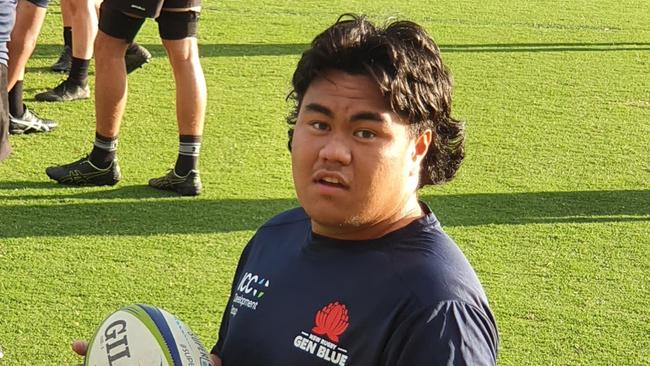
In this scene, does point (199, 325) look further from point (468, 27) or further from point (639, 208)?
point (468, 27)

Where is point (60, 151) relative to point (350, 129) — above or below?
below

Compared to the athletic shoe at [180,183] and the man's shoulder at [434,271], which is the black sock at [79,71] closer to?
the athletic shoe at [180,183]

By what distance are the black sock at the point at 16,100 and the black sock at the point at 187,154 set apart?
124 centimetres

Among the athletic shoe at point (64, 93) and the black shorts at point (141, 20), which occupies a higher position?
the black shorts at point (141, 20)

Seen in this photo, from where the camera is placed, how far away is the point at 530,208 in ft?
20.3

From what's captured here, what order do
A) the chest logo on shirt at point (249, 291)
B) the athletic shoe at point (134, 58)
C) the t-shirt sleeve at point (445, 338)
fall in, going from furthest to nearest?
the athletic shoe at point (134, 58) < the chest logo on shirt at point (249, 291) < the t-shirt sleeve at point (445, 338)

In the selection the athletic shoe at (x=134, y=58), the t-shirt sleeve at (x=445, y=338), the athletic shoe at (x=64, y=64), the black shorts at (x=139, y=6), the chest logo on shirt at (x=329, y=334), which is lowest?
the athletic shoe at (x=64, y=64)

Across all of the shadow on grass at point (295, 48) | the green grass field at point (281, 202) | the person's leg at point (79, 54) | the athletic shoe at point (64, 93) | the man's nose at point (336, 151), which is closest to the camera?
the man's nose at point (336, 151)

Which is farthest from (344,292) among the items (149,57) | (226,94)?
(149,57)

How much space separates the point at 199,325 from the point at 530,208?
7.25ft

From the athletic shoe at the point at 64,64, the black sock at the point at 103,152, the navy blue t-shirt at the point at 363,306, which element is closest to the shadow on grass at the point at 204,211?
the black sock at the point at 103,152

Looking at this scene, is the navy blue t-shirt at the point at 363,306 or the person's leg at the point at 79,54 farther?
the person's leg at the point at 79,54

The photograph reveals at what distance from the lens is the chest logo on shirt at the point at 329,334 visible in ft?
7.86

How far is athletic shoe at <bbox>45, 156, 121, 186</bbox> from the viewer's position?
609 centimetres
